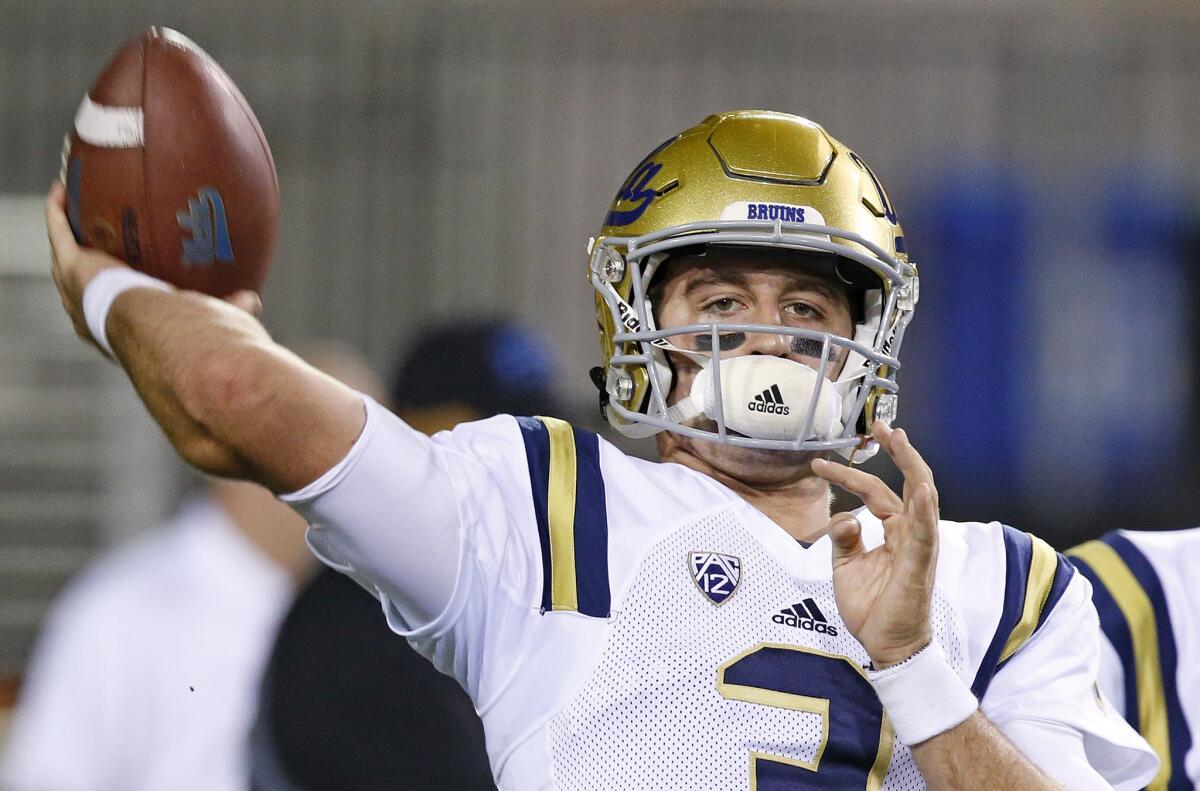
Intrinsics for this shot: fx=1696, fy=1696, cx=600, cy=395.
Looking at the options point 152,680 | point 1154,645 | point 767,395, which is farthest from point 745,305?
point 152,680

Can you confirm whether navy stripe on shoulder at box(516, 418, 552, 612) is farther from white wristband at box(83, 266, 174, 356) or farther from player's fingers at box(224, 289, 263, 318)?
white wristband at box(83, 266, 174, 356)

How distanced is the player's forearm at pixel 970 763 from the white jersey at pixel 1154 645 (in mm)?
794

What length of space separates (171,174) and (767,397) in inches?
29.5

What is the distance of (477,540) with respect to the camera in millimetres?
1880

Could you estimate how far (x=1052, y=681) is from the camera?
2.04m

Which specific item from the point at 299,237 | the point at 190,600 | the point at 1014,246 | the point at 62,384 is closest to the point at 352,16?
the point at 299,237

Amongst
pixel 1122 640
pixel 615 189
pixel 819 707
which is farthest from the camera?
pixel 615 189

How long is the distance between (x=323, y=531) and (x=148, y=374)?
24 centimetres

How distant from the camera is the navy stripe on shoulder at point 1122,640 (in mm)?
2623

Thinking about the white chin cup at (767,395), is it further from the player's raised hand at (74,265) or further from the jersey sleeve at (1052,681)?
the player's raised hand at (74,265)

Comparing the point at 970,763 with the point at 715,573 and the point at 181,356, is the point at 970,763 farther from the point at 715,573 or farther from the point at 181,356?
the point at 181,356

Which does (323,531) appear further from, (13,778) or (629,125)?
(629,125)

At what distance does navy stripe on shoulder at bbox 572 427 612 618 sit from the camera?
6.22 ft

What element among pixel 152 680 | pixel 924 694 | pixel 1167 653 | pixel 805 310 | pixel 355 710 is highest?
pixel 805 310
